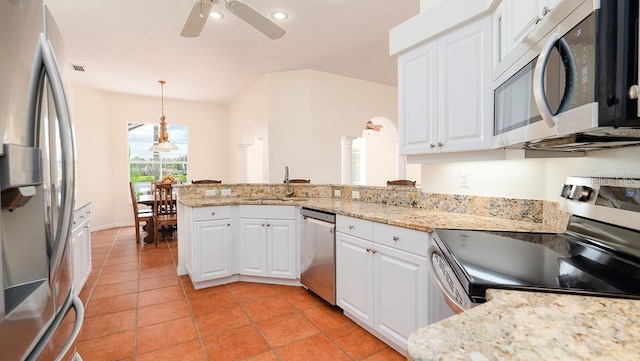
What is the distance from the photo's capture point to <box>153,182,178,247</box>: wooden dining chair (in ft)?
15.7

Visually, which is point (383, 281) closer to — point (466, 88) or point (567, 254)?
point (567, 254)

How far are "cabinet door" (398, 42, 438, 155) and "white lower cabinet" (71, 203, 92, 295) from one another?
2.88 metres

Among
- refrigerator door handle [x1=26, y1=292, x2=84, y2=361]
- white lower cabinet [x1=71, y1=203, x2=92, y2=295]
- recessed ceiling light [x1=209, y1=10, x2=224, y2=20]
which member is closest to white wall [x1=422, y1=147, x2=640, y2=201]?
refrigerator door handle [x1=26, y1=292, x2=84, y2=361]

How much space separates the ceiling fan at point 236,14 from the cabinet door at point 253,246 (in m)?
1.78

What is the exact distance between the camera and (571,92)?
0.88 m

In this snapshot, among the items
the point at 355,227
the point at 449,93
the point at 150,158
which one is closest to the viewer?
the point at 449,93

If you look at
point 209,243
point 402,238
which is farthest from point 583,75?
point 209,243

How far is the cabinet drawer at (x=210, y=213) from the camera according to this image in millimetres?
3061

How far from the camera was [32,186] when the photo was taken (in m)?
0.68

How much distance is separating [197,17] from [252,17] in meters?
0.40

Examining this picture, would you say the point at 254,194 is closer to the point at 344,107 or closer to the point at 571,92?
the point at 344,107

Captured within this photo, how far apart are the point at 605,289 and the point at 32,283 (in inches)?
57.2

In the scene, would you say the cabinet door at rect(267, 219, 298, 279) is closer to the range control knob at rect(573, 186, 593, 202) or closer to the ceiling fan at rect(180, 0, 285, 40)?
the ceiling fan at rect(180, 0, 285, 40)

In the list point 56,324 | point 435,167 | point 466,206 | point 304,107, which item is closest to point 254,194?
point 304,107
